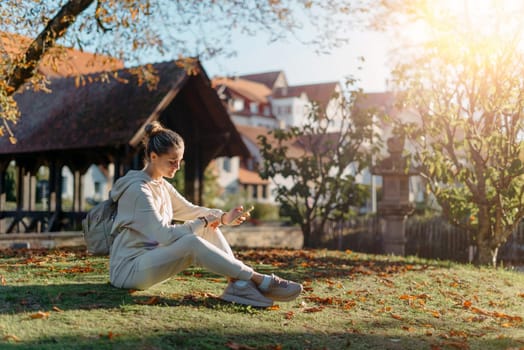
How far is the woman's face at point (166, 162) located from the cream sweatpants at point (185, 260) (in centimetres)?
61

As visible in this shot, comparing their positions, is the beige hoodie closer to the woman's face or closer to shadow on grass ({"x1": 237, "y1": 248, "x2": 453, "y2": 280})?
the woman's face

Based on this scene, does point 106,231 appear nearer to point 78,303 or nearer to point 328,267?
point 78,303

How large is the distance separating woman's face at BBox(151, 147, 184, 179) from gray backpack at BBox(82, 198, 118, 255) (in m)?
0.73

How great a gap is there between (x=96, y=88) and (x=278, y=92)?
6474 cm

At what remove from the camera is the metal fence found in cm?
1866

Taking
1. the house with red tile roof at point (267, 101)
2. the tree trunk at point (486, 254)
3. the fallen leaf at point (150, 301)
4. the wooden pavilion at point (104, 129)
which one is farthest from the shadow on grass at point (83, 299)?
the house with red tile roof at point (267, 101)

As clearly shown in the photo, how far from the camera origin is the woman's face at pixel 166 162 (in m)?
5.85

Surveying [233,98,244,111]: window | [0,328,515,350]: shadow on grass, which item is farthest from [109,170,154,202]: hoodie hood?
[233,98,244,111]: window

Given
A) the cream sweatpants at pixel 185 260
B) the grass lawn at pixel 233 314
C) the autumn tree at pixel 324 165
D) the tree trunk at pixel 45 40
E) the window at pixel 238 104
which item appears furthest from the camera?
the window at pixel 238 104

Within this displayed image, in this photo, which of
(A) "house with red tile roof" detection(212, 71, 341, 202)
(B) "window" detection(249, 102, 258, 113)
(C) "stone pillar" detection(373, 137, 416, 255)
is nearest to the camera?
(C) "stone pillar" detection(373, 137, 416, 255)

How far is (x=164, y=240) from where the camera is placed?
572 cm

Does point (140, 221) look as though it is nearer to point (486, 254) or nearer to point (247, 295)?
point (247, 295)

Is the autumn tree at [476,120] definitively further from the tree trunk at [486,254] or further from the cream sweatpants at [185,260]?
the cream sweatpants at [185,260]

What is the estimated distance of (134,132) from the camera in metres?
16.7
